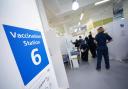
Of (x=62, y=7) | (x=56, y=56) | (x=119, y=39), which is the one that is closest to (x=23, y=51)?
(x=56, y=56)

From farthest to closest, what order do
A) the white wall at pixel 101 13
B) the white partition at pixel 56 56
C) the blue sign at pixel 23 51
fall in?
1. the white wall at pixel 101 13
2. the white partition at pixel 56 56
3. the blue sign at pixel 23 51

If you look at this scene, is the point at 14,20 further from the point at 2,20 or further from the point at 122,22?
the point at 122,22

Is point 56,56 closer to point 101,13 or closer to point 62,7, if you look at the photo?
point 62,7

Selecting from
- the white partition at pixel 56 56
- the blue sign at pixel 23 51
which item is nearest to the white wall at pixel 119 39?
the white partition at pixel 56 56

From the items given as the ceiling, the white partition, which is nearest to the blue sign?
the white partition

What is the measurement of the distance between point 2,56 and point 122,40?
182 inches

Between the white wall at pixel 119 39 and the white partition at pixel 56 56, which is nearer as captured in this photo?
the white partition at pixel 56 56

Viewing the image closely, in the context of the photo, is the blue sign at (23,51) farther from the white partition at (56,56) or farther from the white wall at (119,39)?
the white wall at (119,39)

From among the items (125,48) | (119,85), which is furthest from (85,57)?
(119,85)

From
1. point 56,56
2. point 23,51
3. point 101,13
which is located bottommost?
point 56,56

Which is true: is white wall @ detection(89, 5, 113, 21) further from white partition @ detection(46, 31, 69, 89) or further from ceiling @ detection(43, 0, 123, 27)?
white partition @ detection(46, 31, 69, 89)

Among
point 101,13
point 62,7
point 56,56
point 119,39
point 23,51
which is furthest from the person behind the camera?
point 101,13

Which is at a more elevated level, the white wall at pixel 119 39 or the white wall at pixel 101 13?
the white wall at pixel 101 13

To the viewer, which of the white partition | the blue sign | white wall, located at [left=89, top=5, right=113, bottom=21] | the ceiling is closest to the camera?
the blue sign
